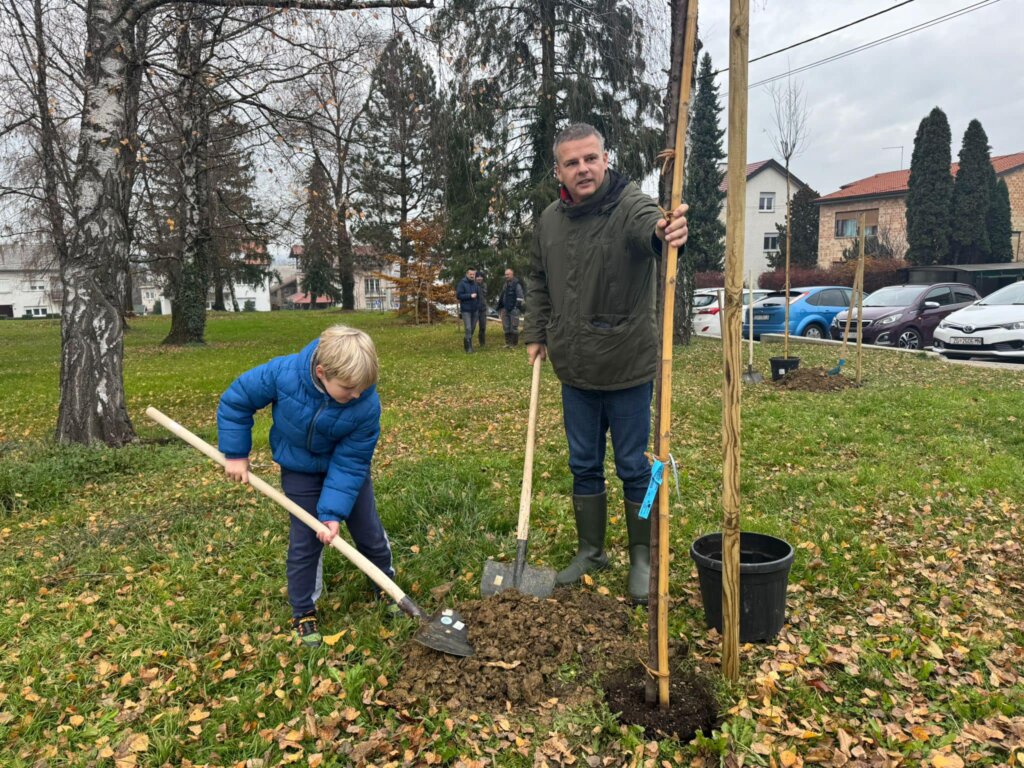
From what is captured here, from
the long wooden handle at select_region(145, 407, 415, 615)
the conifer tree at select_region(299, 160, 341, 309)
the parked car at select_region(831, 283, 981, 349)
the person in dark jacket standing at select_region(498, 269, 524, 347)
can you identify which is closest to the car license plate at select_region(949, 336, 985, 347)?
the parked car at select_region(831, 283, 981, 349)

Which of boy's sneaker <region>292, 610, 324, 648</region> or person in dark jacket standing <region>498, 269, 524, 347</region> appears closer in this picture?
boy's sneaker <region>292, 610, 324, 648</region>

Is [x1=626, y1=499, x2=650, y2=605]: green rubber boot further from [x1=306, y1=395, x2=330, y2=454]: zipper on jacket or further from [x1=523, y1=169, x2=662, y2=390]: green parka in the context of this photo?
[x1=306, y1=395, x2=330, y2=454]: zipper on jacket

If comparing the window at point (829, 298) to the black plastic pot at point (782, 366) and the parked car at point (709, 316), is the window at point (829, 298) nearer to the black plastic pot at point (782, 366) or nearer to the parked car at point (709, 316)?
the parked car at point (709, 316)

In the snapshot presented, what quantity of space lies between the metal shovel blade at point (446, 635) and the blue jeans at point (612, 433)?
3.31ft

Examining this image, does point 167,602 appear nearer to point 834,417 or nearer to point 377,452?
point 377,452

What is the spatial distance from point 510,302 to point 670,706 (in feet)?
42.0

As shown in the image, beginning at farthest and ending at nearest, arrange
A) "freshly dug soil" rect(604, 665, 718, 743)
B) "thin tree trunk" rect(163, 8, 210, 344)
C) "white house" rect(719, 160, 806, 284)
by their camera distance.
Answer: "white house" rect(719, 160, 806, 284) → "thin tree trunk" rect(163, 8, 210, 344) → "freshly dug soil" rect(604, 665, 718, 743)

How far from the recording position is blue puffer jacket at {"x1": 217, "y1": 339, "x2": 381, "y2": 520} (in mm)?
2912

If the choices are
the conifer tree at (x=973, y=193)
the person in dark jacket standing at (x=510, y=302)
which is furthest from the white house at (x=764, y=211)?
the person in dark jacket standing at (x=510, y=302)

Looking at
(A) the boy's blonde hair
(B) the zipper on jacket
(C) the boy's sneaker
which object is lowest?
(C) the boy's sneaker

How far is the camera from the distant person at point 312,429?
9.18ft

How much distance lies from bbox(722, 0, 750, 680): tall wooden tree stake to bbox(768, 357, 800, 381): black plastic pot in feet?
25.7

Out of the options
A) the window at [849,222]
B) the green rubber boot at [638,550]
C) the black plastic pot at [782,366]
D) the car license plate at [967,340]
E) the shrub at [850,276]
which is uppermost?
the window at [849,222]

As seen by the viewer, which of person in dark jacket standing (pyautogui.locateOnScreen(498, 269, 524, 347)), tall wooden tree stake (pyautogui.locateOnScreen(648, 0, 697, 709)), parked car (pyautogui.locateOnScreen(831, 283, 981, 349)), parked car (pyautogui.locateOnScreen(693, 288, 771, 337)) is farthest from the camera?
parked car (pyautogui.locateOnScreen(693, 288, 771, 337))
